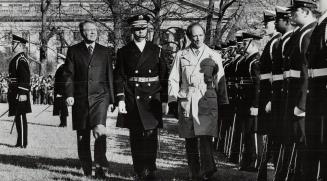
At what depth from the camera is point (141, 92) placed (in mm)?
8828

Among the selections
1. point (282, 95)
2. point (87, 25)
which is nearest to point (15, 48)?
point (87, 25)

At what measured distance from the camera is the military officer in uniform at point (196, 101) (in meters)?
8.37

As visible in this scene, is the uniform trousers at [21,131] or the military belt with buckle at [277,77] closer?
the military belt with buckle at [277,77]

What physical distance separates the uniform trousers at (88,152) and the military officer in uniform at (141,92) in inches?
16.0

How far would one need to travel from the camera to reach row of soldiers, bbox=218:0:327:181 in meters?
6.00

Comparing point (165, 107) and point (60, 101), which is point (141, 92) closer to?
point (165, 107)

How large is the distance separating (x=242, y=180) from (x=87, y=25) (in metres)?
3.05

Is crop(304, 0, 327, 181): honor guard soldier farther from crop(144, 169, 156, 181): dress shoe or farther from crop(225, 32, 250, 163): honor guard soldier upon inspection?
crop(225, 32, 250, 163): honor guard soldier

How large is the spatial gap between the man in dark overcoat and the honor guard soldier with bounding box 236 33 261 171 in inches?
82.5

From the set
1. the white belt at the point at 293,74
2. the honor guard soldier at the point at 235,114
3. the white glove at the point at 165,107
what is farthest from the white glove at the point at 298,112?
the honor guard soldier at the point at 235,114

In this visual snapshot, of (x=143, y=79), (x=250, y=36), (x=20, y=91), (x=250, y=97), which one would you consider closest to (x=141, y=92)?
(x=143, y=79)

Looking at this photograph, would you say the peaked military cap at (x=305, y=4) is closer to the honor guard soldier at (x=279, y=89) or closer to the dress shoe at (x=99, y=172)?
the honor guard soldier at (x=279, y=89)

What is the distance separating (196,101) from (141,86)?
881mm

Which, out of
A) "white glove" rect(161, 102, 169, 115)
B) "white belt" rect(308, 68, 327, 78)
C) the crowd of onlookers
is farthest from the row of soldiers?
the crowd of onlookers
